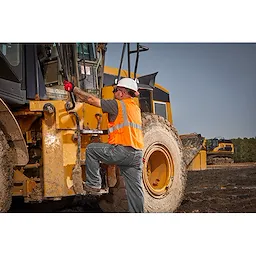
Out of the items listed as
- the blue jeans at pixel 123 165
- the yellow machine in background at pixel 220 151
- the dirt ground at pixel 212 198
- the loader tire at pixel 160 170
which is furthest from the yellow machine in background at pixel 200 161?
the blue jeans at pixel 123 165

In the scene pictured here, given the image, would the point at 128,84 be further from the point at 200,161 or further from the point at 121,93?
the point at 200,161

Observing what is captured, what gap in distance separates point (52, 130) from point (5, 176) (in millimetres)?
578

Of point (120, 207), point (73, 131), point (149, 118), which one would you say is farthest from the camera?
point (149, 118)

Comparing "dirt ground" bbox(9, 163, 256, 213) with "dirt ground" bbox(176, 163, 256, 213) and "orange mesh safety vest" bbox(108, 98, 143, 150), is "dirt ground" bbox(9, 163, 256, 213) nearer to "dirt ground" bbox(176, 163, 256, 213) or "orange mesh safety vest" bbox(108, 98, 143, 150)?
Answer: "dirt ground" bbox(176, 163, 256, 213)

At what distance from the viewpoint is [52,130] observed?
4027 millimetres

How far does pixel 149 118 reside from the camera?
4832 mm

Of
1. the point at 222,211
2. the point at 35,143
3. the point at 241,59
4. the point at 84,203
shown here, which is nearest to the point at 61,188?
the point at 35,143

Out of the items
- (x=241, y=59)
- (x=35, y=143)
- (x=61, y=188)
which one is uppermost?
(x=241, y=59)

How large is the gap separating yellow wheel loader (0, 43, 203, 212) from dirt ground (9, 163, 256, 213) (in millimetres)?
322

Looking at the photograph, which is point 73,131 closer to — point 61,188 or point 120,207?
point 61,188

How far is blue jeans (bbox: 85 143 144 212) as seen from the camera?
3904 millimetres

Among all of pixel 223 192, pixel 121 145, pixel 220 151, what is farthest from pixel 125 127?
pixel 220 151

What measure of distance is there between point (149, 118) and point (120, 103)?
38.9 inches
